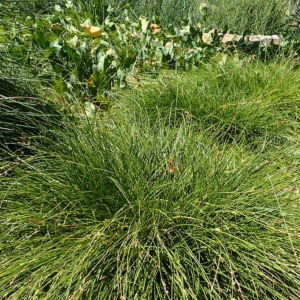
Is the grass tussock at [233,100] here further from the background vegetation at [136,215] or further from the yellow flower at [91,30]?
the yellow flower at [91,30]

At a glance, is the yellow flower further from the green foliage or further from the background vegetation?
the green foliage

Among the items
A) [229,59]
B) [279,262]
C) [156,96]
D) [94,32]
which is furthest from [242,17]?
[279,262]

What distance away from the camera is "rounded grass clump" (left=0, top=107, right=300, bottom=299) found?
161 cm

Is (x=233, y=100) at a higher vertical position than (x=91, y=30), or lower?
lower

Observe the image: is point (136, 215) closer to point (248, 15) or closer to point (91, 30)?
point (91, 30)

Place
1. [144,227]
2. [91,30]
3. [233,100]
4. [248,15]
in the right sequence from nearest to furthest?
[144,227] → [233,100] → [91,30] → [248,15]

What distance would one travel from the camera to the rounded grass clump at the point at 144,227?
5.29 feet

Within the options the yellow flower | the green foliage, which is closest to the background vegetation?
the yellow flower

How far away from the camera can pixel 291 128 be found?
9.77 feet

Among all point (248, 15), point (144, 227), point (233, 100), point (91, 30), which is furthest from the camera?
point (248, 15)

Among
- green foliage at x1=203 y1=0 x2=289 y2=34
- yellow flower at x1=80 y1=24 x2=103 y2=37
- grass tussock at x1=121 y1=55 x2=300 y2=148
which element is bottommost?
green foliage at x1=203 y1=0 x2=289 y2=34

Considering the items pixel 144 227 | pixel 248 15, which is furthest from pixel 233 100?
pixel 248 15

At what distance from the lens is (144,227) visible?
1724 millimetres

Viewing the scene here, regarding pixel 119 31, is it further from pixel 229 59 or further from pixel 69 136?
pixel 69 136
